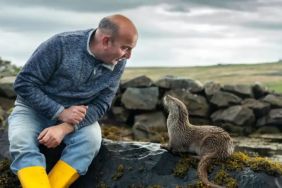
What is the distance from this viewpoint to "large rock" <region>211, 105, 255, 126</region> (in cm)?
2070

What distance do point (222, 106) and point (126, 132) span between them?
3.79 metres

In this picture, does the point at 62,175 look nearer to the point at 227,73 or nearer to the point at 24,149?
the point at 24,149

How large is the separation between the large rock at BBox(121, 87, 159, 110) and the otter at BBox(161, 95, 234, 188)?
1333 centimetres

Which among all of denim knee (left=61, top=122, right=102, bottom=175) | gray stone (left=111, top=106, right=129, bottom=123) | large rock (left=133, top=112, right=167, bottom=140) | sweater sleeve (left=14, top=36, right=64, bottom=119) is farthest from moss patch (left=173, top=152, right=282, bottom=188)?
gray stone (left=111, top=106, right=129, bottom=123)

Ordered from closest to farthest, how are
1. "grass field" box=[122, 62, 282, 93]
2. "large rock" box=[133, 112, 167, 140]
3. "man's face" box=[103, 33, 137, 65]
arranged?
1. "man's face" box=[103, 33, 137, 65]
2. "large rock" box=[133, 112, 167, 140]
3. "grass field" box=[122, 62, 282, 93]

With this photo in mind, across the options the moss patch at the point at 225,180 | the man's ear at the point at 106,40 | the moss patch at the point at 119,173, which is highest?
the man's ear at the point at 106,40

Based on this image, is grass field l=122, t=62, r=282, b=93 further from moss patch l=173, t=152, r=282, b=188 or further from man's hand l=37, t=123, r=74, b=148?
man's hand l=37, t=123, r=74, b=148

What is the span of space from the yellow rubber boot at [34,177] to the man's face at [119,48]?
135 cm

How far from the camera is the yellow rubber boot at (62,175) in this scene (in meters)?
6.72

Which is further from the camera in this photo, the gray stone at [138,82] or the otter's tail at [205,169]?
the gray stone at [138,82]

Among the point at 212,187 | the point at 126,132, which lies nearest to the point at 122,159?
the point at 212,187

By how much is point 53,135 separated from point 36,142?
35 cm

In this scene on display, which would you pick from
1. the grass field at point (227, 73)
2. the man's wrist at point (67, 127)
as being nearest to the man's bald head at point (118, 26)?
the man's wrist at point (67, 127)

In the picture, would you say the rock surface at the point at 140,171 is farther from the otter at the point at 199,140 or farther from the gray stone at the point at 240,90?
the gray stone at the point at 240,90
